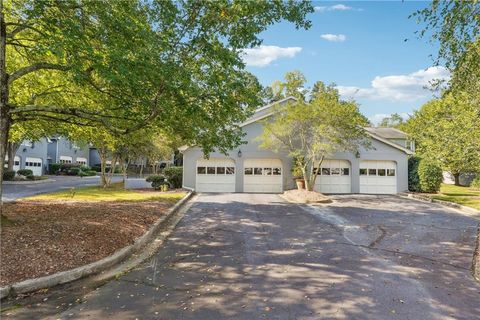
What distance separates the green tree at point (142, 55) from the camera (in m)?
6.43

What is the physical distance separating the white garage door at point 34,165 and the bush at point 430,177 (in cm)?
3923

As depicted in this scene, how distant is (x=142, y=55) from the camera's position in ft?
22.2

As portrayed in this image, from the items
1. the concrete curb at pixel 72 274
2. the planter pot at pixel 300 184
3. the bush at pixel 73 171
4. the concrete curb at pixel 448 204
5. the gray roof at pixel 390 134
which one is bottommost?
the concrete curb at pixel 72 274

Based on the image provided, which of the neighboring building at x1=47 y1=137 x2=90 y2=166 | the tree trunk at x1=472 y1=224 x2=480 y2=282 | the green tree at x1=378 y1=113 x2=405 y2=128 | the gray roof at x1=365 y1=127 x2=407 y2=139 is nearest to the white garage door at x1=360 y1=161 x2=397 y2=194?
the gray roof at x1=365 y1=127 x2=407 y2=139

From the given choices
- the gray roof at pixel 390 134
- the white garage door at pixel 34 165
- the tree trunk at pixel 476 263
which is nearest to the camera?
the tree trunk at pixel 476 263

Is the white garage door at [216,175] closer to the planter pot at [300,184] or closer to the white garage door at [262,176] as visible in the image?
the white garage door at [262,176]

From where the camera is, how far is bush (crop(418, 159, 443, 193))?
74.6 feet

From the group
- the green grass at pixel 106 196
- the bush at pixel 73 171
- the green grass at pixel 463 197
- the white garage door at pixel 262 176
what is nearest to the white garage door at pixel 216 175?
the white garage door at pixel 262 176

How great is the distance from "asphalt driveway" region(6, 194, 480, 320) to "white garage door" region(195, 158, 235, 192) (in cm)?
1134

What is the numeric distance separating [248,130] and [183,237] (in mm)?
14608

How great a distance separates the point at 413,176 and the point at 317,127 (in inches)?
395

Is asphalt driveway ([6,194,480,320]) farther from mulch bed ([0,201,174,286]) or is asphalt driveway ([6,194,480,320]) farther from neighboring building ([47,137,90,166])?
neighboring building ([47,137,90,166])

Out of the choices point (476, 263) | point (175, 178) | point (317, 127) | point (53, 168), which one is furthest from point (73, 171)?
point (476, 263)

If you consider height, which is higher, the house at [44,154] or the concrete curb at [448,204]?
the house at [44,154]
